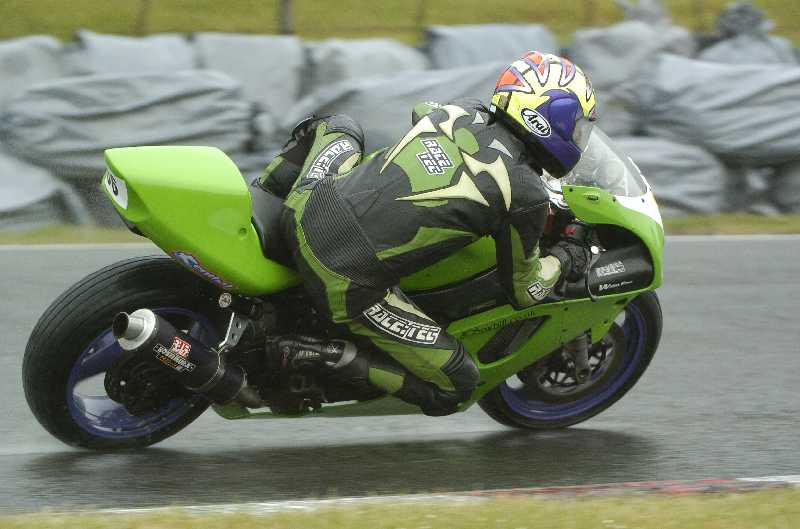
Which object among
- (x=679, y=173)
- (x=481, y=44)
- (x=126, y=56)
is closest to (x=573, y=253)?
(x=679, y=173)

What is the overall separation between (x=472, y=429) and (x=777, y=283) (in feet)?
11.0

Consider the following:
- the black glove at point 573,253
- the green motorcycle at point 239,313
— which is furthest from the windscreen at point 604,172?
the black glove at point 573,253

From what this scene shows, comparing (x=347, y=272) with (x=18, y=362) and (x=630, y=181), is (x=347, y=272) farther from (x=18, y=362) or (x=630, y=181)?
(x=18, y=362)

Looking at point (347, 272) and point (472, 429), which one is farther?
point (472, 429)

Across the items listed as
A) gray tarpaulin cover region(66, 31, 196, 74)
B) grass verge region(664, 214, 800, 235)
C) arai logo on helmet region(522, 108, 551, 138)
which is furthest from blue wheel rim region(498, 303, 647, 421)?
gray tarpaulin cover region(66, 31, 196, 74)

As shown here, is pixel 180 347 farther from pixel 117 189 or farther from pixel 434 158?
pixel 434 158

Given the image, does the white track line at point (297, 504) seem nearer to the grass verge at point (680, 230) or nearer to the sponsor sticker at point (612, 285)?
the sponsor sticker at point (612, 285)

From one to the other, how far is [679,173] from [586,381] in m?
4.71

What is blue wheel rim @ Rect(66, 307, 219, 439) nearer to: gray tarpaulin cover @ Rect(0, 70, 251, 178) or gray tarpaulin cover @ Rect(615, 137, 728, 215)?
gray tarpaulin cover @ Rect(0, 70, 251, 178)

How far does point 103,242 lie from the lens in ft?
27.8

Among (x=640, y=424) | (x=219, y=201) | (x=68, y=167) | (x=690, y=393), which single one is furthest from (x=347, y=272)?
(x=68, y=167)

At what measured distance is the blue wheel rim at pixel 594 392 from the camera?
5.15 metres

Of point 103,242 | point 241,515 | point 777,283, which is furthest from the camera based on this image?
point 103,242

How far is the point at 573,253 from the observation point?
→ 15.4 ft
